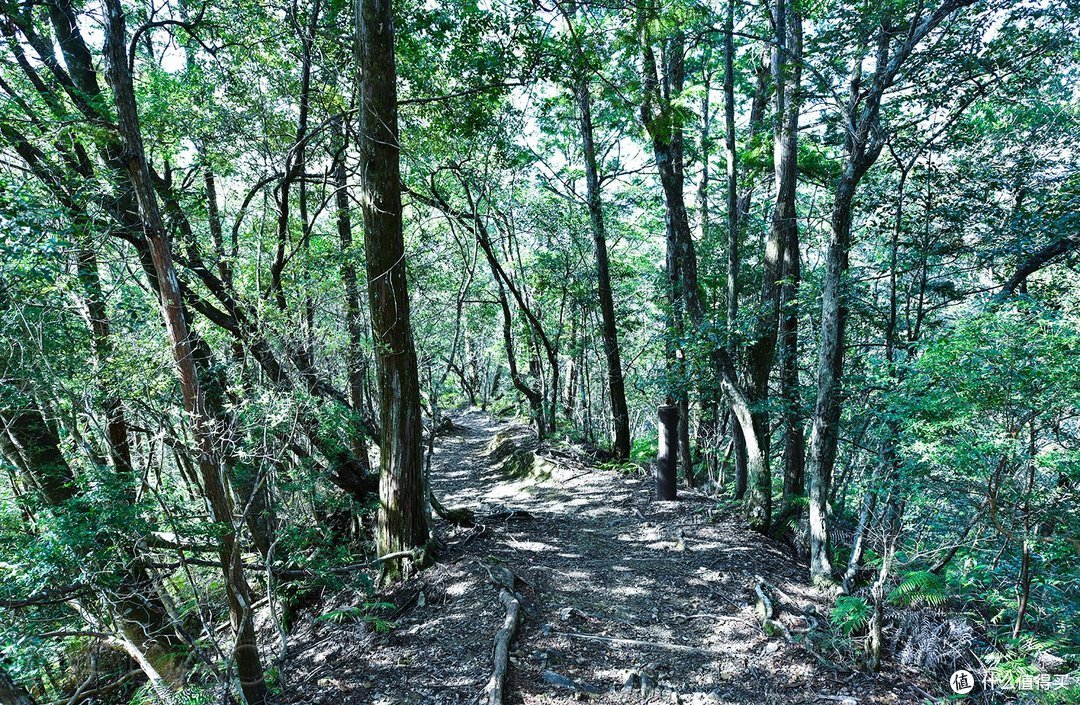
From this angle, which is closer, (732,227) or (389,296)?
(389,296)

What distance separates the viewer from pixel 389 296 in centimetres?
530

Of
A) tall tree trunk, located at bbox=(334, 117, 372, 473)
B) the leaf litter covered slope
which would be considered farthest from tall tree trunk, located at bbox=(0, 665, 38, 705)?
tall tree trunk, located at bbox=(334, 117, 372, 473)

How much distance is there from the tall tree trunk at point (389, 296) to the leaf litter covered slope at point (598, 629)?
0.70 meters

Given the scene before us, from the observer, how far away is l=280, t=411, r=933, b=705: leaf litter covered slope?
12.8 ft

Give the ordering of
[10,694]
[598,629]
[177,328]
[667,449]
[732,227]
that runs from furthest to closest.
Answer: [732,227] → [667,449] → [598,629] → [177,328] → [10,694]

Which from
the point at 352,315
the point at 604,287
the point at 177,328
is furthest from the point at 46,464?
the point at 604,287

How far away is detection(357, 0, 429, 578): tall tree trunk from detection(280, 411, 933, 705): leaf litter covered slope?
2.29 feet

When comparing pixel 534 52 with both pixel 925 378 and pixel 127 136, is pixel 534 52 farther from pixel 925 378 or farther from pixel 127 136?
pixel 925 378

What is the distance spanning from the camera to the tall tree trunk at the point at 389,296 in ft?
16.5

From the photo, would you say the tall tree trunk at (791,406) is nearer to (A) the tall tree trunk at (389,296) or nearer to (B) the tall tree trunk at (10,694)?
(A) the tall tree trunk at (389,296)

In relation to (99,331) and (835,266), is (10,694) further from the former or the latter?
(835,266)

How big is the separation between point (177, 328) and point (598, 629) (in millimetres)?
4317

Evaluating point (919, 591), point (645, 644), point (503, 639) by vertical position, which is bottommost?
point (645, 644)

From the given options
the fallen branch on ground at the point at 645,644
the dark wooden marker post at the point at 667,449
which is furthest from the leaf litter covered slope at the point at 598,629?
the dark wooden marker post at the point at 667,449
